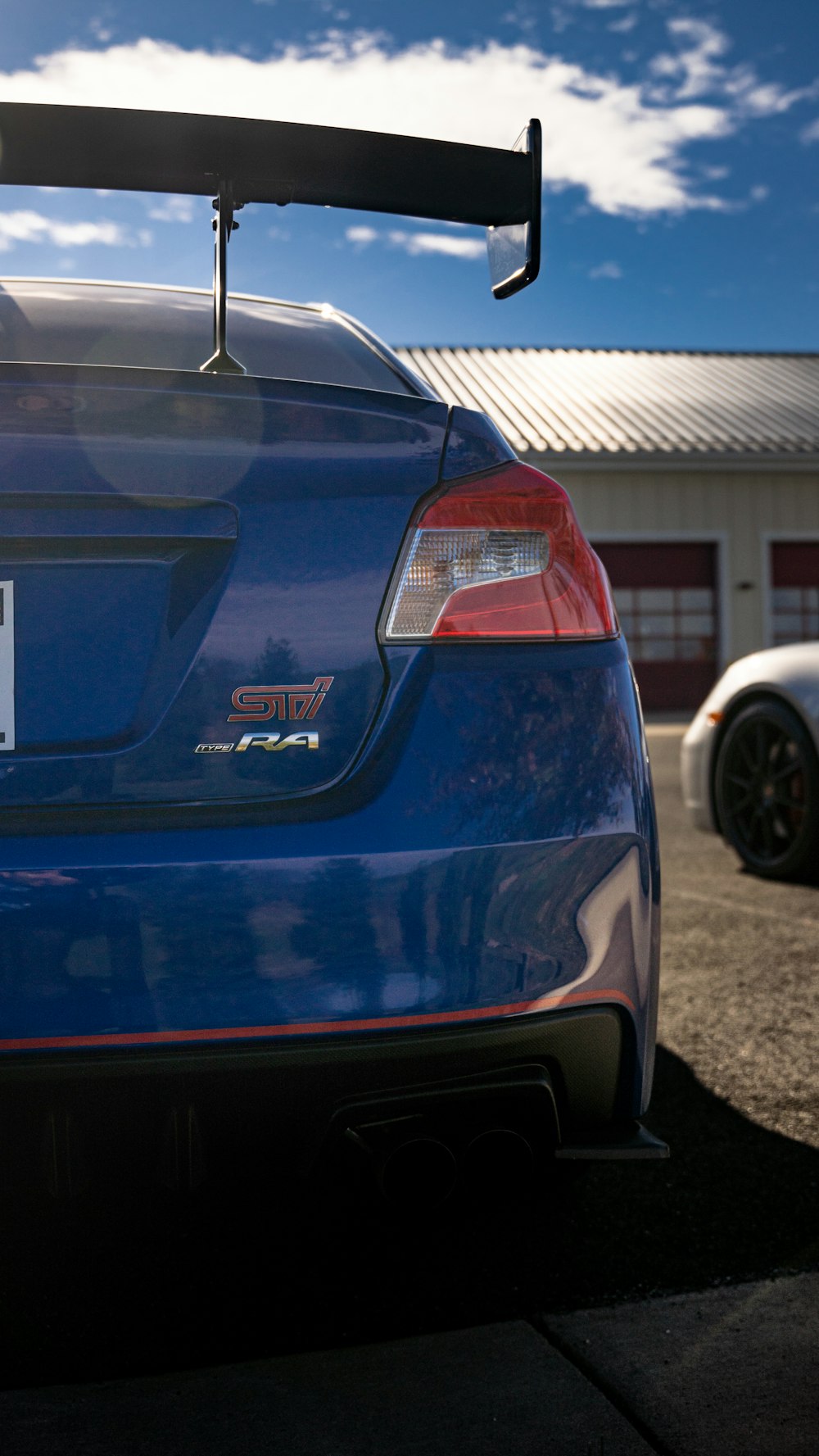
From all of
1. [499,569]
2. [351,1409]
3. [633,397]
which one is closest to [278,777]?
[499,569]

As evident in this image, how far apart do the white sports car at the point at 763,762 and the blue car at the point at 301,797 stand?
11.4 feet

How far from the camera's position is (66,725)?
1.54 metres

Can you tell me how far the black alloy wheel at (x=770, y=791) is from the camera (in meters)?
4.98

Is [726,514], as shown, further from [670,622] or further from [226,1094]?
[226,1094]

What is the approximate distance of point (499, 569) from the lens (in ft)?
5.56

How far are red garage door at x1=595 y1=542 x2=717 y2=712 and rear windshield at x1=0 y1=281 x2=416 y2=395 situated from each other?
18997 millimetres

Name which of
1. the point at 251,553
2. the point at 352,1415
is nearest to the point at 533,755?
the point at 251,553

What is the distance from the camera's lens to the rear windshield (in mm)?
2430

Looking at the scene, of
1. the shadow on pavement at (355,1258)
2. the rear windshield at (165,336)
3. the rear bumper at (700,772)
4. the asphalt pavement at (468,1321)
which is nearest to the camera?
the asphalt pavement at (468,1321)

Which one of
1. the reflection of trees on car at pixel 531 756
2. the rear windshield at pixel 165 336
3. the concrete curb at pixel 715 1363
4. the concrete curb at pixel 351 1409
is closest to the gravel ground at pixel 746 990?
the concrete curb at pixel 715 1363

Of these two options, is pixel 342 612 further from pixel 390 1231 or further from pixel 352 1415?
pixel 390 1231

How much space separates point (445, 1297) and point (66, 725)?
107 centimetres

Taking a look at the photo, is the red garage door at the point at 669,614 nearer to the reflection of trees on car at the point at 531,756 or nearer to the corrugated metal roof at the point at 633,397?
the corrugated metal roof at the point at 633,397

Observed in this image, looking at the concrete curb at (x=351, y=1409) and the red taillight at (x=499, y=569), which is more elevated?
the red taillight at (x=499, y=569)
